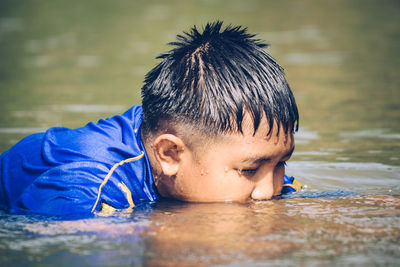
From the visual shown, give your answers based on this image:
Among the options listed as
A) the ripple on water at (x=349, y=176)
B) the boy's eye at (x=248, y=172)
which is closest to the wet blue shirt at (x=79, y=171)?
the boy's eye at (x=248, y=172)

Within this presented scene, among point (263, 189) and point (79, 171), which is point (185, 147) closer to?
point (263, 189)

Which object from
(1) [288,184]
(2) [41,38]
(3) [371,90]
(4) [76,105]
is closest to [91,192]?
(1) [288,184]

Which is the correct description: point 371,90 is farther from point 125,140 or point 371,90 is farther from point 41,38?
point 41,38

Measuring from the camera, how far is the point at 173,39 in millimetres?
12156

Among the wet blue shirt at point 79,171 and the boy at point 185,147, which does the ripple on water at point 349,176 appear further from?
the wet blue shirt at point 79,171

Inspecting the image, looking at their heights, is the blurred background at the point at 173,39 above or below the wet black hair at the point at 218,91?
above

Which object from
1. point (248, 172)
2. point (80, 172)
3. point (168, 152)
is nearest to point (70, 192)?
point (80, 172)

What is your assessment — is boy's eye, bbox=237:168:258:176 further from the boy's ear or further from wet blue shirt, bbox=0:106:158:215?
wet blue shirt, bbox=0:106:158:215

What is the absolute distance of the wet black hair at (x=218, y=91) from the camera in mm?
3426

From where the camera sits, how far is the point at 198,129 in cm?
348

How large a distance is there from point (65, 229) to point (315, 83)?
5894 millimetres

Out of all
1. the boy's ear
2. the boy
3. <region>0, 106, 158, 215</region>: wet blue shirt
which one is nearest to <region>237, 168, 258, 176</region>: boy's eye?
the boy

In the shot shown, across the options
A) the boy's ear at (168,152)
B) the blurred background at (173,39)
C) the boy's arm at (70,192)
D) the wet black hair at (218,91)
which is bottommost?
the boy's arm at (70,192)

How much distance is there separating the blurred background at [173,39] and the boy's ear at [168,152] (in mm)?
1832
